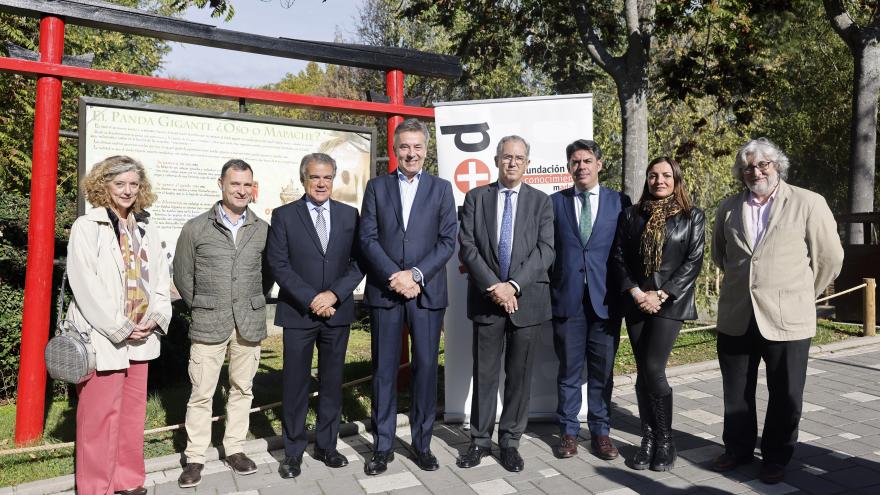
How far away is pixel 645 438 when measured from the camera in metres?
4.20

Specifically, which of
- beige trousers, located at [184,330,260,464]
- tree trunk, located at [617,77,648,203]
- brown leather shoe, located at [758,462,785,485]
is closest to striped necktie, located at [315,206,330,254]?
beige trousers, located at [184,330,260,464]

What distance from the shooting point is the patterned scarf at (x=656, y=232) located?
3994 millimetres

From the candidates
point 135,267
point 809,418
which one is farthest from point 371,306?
point 809,418

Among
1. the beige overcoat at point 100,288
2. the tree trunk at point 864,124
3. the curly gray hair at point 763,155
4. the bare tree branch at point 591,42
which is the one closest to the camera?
the beige overcoat at point 100,288

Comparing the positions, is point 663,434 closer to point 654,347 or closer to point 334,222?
point 654,347

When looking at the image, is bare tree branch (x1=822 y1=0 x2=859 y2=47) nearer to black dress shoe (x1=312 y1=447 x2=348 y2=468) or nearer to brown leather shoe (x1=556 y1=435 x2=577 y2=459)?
brown leather shoe (x1=556 y1=435 x2=577 y2=459)

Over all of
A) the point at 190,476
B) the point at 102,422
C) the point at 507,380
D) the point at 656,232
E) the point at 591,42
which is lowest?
the point at 190,476

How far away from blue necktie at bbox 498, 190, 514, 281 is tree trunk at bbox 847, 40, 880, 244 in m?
8.15

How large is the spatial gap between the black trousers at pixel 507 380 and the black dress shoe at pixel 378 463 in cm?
58

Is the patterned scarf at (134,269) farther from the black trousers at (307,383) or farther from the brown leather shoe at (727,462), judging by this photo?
the brown leather shoe at (727,462)

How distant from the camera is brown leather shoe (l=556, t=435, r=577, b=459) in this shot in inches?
171

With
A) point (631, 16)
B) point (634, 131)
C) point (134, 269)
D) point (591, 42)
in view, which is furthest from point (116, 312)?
point (631, 16)

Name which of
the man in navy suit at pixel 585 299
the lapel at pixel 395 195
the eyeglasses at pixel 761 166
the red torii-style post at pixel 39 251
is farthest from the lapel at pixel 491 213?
the red torii-style post at pixel 39 251

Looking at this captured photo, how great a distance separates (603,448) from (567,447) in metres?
0.23
